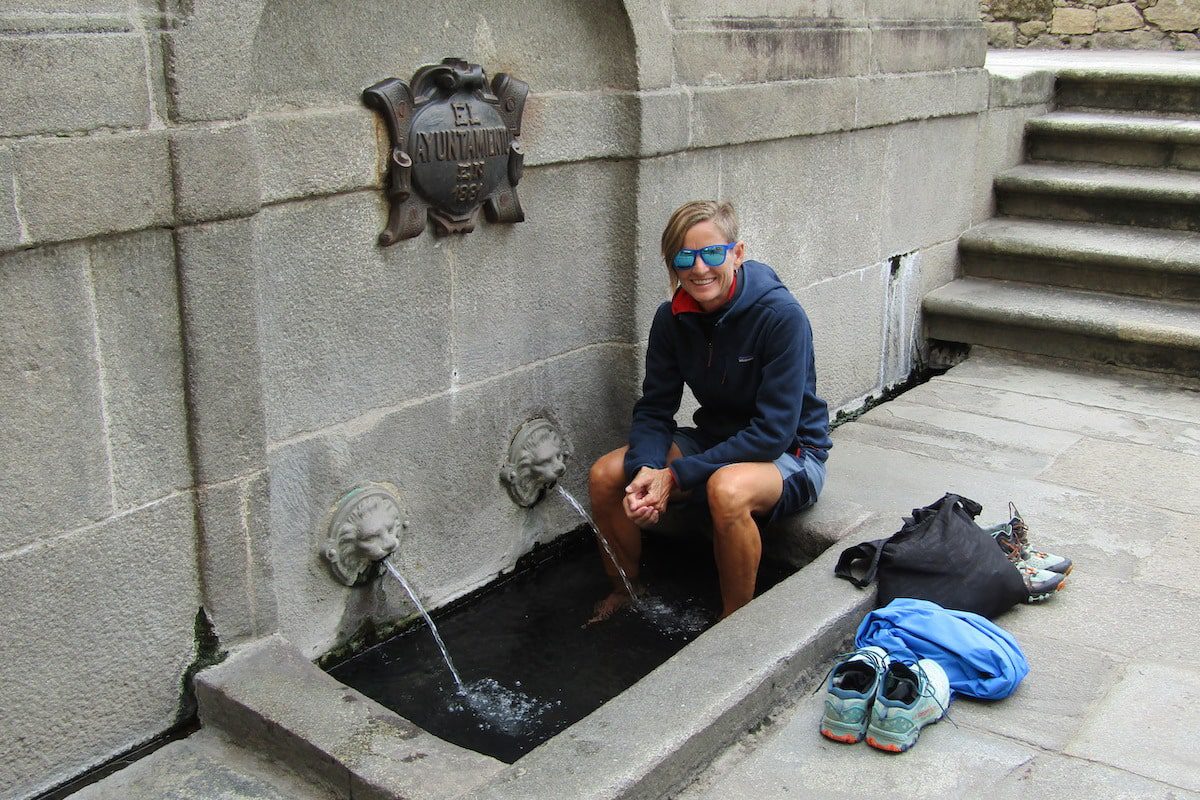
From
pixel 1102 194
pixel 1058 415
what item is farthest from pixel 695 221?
pixel 1102 194

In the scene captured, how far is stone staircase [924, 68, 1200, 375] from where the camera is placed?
20.0 feet

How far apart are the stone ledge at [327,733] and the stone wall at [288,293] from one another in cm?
15

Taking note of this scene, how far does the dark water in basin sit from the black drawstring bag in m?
0.59

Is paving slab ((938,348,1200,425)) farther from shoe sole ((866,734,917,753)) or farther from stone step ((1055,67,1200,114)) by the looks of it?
shoe sole ((866,734,917,753))

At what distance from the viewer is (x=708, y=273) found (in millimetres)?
3633

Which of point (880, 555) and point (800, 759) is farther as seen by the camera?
point (880, 555)

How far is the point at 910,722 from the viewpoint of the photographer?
9.55ft

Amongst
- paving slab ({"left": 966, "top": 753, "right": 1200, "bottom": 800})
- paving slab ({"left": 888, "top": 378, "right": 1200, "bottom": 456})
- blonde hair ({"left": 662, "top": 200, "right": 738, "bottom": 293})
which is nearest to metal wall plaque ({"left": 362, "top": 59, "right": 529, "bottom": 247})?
blonde hair ({"left": 662, "top": 200, "right": 738, "bottom": 293})

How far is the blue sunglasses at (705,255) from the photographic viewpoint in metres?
3.60

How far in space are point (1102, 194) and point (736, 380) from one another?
3869 mm

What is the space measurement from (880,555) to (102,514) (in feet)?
6.71

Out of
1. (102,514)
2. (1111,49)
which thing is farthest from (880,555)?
(1111,49)

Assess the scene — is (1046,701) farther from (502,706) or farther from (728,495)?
(502,706)

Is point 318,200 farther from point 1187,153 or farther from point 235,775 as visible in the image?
point 1187,153
